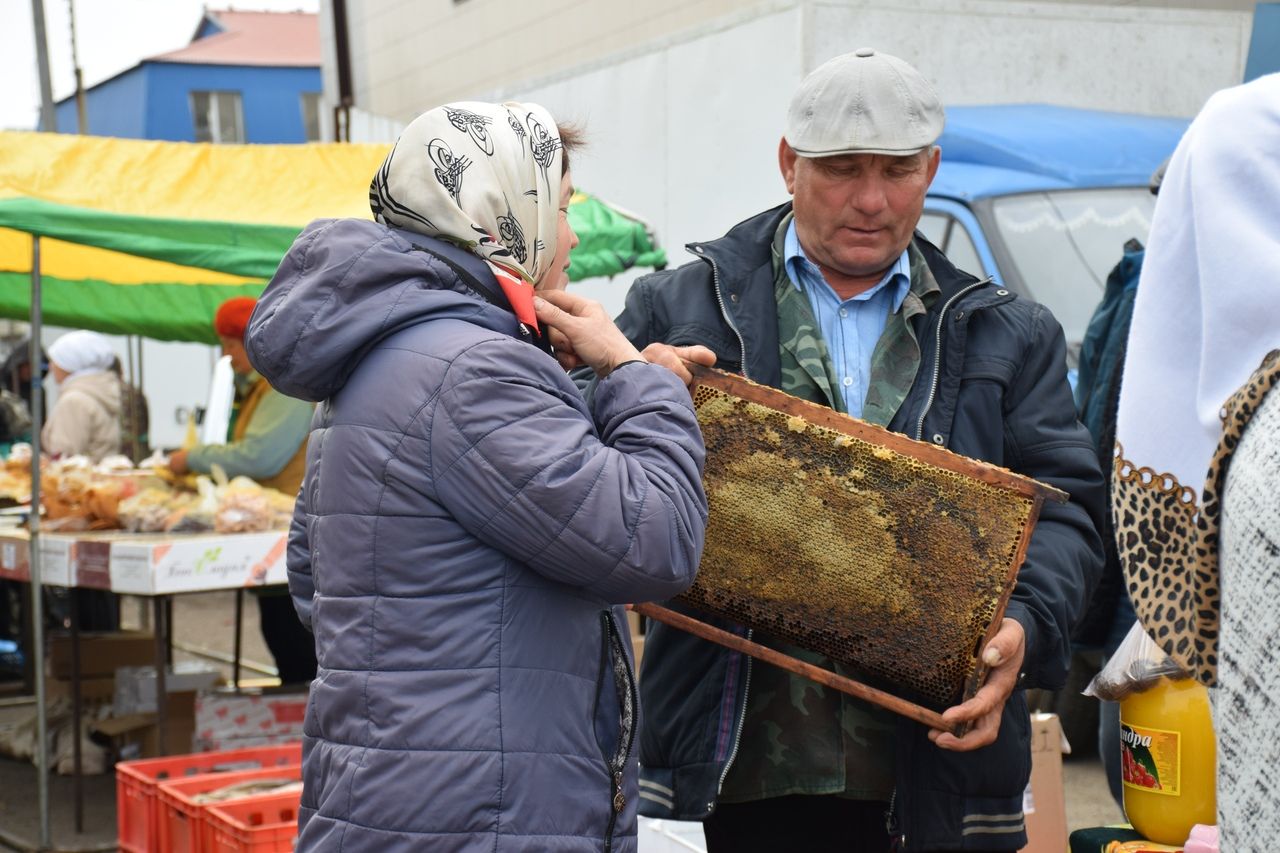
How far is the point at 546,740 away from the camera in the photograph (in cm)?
206

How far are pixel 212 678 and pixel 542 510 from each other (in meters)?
5.22

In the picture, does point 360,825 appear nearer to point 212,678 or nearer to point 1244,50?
point 212,678

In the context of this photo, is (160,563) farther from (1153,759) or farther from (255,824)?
(1153,759)

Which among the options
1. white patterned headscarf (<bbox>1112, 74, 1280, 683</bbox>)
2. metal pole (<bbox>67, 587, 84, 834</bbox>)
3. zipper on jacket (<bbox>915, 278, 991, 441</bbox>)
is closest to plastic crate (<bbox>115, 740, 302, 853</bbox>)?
metal pole (<bbox>67, 587, 84, 834</bbox>)

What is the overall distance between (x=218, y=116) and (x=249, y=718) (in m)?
30.4

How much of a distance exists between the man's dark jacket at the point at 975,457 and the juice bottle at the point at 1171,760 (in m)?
0.21

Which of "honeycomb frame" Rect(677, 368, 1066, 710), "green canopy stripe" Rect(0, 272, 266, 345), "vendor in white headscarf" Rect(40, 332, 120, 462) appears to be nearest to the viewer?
"honeycomb frame" Rect(677, 368, 1066, 710)

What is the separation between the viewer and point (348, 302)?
6.91 feet

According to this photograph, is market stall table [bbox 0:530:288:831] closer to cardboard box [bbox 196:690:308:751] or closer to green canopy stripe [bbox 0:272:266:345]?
cardboard box [bbox 196:690:308:751]

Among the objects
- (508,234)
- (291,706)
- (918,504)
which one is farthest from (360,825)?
(291,706)

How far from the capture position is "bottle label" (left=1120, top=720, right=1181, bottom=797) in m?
2.67

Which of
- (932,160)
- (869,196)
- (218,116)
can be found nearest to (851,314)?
(869,196)

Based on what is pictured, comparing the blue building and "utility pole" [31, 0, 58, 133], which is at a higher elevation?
"utility pole" [31, 0, 58, 133]

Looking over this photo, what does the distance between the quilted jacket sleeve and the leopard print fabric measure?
0.65 meters
